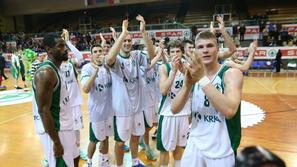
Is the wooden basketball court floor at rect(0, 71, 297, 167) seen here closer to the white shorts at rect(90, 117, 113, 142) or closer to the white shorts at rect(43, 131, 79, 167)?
the white shorts at rect(90, 117, 113, 142)

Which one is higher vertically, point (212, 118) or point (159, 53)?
point (159, 53)

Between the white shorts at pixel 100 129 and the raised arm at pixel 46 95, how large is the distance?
154cm

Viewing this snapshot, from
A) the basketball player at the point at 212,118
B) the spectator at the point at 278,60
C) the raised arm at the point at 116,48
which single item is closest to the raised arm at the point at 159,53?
the raised arm at the point at 116,48

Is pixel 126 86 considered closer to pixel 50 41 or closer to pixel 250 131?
pixel 50 41

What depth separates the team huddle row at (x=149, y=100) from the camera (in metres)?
2.46

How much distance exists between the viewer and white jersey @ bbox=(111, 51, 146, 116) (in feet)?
13.9

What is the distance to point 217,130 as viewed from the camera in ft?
8.17

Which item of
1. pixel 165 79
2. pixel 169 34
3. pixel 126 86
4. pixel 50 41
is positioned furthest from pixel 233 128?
pixel 169 34

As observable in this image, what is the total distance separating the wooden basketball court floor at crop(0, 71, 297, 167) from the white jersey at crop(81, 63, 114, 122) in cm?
103

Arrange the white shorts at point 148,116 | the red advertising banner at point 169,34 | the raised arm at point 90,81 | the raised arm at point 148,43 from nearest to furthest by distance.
→ the raised arm at point 90,81 < the raised arm at point 148,43 < the white shorts at point 148,116 < the red advertising banner at point 169,34

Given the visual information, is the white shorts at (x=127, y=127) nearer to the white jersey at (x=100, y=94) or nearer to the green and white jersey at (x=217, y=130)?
the white jersey at (x=100, y=94)

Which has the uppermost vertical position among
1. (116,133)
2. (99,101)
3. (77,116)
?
(99,101)

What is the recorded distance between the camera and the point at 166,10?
1122 inches

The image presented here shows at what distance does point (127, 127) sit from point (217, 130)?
6.59 ft
